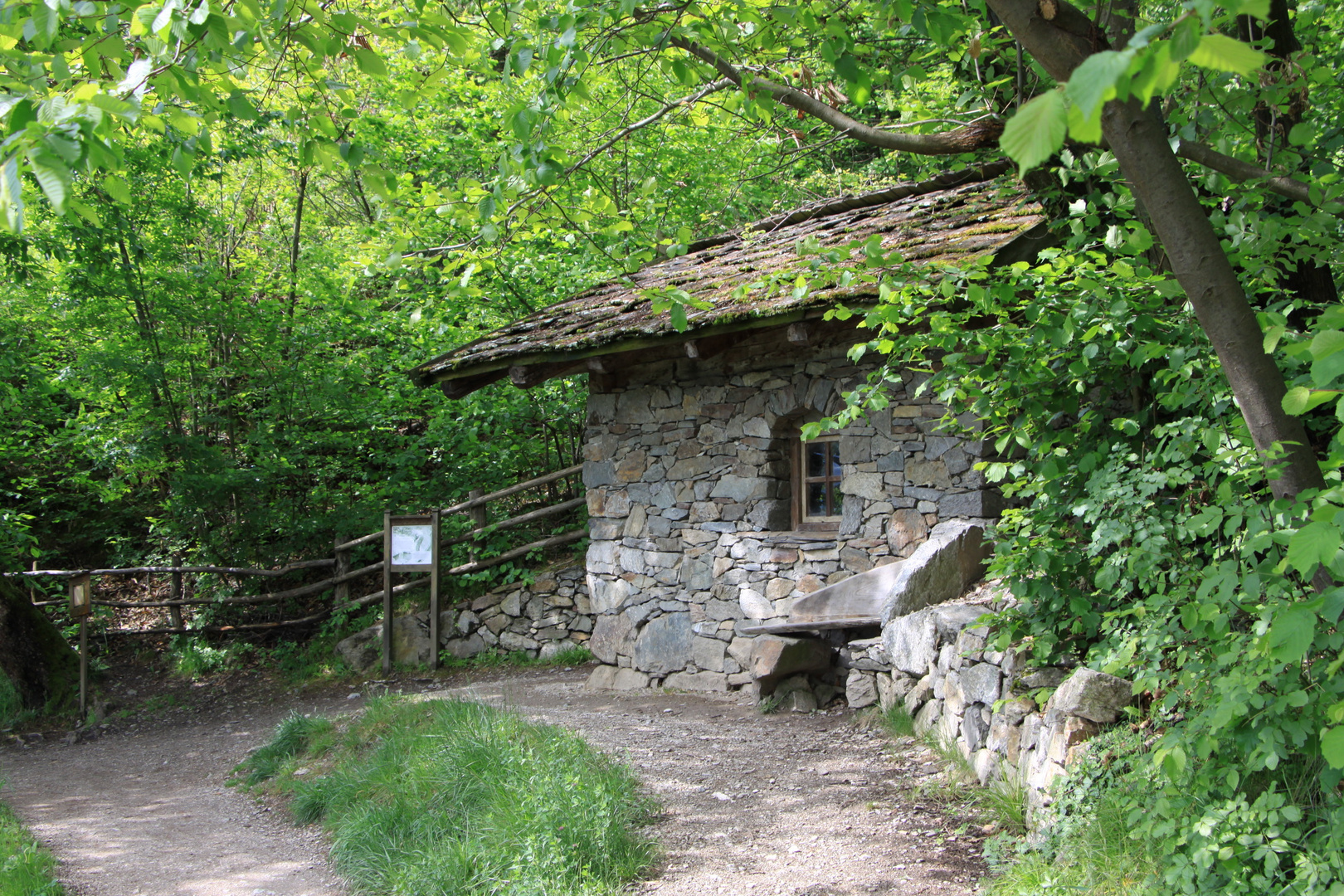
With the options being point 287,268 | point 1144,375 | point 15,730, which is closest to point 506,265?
point 287,268

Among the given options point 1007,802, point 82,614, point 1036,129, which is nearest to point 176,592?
point 82,614

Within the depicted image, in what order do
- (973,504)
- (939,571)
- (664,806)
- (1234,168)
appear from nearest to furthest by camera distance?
(1234,168) → (664,806) → (939,571) → (973,504)

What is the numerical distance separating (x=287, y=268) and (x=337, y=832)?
24.7 feet

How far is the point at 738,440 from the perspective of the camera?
6672 mm

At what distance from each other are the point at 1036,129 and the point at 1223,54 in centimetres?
30

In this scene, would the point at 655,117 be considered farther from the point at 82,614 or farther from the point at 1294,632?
the point at 82,614

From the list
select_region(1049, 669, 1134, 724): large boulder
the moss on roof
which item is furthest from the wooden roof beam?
select_region(1049, 669, 1134, 724): large boulder

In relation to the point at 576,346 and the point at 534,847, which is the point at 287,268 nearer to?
the point at 576,346

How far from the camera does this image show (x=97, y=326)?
877 cm

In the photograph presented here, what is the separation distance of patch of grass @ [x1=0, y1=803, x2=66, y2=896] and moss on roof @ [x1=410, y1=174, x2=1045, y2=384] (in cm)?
374

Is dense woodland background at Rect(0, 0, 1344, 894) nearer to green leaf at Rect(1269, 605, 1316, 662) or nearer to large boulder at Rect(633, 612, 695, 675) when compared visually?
green leaf at Rect(1269, 605, 1316, 662)

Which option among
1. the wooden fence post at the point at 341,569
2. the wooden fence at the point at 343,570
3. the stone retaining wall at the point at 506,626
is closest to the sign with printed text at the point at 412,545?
the wooden fence at the point at 343,570

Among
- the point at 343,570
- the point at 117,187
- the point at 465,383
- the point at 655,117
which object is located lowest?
the point at 343,570

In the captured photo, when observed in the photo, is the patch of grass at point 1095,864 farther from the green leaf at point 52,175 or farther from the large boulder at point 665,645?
the large boulder at point 665,645
